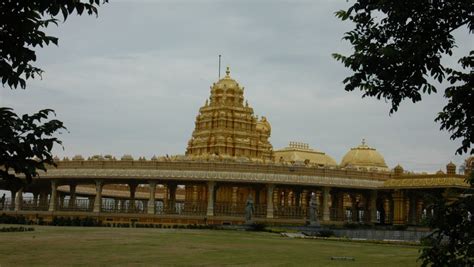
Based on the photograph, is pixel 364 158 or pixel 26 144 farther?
pixel 364 158

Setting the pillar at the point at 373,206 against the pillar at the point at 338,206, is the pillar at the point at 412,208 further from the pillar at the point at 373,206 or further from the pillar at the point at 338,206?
the pillar at the point at 338,206

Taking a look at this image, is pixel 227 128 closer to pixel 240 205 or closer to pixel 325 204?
pixel 240 205

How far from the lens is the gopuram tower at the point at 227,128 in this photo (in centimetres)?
7175

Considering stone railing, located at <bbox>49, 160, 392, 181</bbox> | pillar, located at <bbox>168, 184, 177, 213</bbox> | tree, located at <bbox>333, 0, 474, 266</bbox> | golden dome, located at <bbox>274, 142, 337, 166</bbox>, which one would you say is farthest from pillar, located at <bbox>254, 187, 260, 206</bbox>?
tree, located at <bbox>333, 0, 474, 266</bbox>

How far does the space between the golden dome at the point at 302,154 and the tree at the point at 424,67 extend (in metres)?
75.9

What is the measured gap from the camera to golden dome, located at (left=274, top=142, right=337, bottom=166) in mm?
86031

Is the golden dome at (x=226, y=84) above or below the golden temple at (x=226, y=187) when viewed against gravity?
above

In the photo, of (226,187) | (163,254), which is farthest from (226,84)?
(163,254)

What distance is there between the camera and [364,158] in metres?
86.1

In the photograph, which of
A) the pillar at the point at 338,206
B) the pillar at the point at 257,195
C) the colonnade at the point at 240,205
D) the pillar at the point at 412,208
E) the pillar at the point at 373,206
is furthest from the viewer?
the pillar at the point at 338,206

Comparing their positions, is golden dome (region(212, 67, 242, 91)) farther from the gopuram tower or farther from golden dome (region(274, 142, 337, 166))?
golden dome (region(274, 142, 337, 166))

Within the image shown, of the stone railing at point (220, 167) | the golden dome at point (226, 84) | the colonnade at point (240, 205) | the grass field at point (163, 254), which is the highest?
the golden dome at point (226, 84)

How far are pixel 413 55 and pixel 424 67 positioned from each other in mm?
311

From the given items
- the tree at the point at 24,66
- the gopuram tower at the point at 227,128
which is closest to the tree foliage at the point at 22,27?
the tree at the point at 24,66
